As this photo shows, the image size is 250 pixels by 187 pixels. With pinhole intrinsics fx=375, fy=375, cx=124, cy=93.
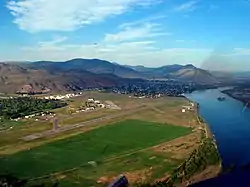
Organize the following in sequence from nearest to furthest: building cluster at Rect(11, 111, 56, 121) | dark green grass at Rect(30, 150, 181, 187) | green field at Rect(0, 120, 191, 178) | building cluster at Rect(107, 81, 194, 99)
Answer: dark green grass at Rect(30, 150, 181, 187), green field at Rect(0, 120, 191, 178), building cluster at Rect(11, 111, 56, 121), building cluster at Rect(107, 81, 194, 99)

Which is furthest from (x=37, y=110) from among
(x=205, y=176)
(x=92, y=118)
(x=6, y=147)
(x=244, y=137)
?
(x=205, y=176)

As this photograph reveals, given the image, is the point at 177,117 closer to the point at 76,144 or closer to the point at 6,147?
the point at 76,144

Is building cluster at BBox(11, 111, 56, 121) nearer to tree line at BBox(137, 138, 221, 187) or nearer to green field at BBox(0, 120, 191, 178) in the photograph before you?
green field at BBox(0, 120, 191, 178)

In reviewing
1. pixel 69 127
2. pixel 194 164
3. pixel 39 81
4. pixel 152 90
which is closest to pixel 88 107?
pixel 69 127

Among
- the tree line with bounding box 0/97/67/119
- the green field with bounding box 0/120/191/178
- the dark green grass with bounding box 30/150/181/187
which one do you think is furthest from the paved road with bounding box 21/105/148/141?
the dark green grass with bounding box 30/150/181/187

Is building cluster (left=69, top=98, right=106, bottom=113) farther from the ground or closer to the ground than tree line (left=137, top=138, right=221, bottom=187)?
farther from the ground

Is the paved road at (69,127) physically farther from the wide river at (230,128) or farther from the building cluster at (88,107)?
the wide river at (230,128)

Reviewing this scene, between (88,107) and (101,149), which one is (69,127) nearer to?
(101,149)

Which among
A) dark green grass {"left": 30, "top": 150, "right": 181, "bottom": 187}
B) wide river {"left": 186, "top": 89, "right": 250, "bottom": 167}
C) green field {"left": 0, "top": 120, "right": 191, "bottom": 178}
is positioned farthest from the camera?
wide river {"left": 186, "top": 89, "right": 250, "bottom": 167}
